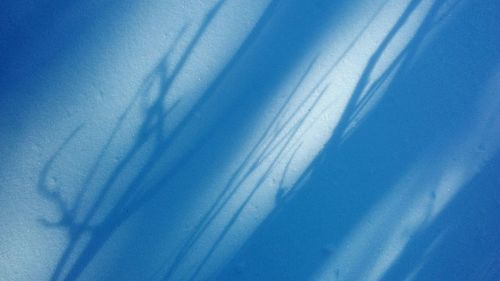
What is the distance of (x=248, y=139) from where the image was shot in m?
0.85

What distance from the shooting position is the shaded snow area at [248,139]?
29.3 inches

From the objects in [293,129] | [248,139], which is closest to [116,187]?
[248,139]

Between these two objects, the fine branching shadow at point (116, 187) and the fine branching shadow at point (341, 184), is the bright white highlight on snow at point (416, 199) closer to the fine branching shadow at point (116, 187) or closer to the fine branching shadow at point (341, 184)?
the fine branching shadow at point (341, 184)

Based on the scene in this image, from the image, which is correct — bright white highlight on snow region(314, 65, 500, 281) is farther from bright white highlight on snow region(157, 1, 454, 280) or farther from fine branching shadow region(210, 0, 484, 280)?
bright white highlight on snow region(157, 1, 454, 280)

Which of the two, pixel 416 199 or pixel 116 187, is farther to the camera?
pixel 416 199

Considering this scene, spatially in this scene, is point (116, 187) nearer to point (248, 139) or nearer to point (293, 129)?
point (248, 139)

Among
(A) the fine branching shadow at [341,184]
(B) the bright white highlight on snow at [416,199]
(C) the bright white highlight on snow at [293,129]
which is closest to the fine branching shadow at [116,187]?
(C) the bright white highlight on snow at [293,129]

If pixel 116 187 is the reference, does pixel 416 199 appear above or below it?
above

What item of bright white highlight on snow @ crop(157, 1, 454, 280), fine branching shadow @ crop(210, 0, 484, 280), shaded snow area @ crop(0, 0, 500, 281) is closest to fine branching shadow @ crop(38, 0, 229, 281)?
shaded snow area @ crop(0, 0, 500, 281)

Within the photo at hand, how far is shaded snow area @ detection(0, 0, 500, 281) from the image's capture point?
0.74 m

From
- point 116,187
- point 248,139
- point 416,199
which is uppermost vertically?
point 416,199

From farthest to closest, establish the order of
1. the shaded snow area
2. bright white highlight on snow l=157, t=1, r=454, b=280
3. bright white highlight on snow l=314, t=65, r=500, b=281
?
1. bright white highlight on snow l=314, t=65, r=500, b=281
2. bright white highlight on snow l=157, t=1, r=454, b=280
3. the shaded snow area

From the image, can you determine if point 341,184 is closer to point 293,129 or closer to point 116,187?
point 293,129

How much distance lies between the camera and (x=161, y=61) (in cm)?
76
